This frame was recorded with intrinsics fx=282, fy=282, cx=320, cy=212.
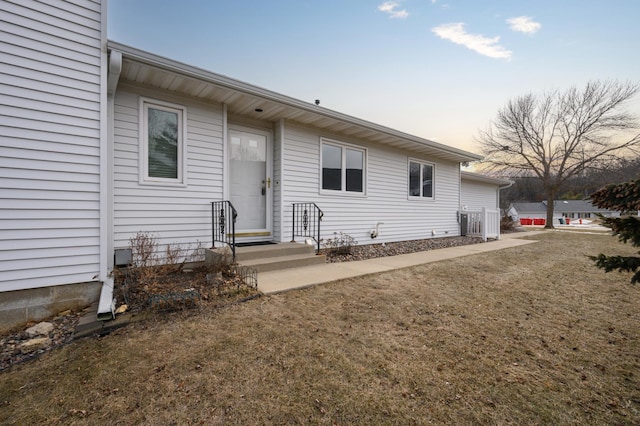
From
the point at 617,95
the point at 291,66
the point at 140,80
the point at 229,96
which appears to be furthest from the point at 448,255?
the point at 617,95

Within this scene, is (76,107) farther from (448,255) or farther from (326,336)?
(448,255)

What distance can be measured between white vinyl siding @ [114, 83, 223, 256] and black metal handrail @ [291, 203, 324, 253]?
1.77m

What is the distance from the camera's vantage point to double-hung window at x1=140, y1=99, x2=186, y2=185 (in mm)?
4645

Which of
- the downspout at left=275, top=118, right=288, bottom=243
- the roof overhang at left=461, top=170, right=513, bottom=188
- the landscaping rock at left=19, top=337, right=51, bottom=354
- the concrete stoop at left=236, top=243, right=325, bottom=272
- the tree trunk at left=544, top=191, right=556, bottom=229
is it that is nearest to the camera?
the landscaping rock at left=19, top=337, right=51, bottom=354

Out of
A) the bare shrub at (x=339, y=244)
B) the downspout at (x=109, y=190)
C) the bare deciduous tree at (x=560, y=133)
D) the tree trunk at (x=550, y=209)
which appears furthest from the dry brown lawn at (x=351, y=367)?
the bare deciduous tree at (x=560, y=133)

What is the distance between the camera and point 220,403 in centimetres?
177

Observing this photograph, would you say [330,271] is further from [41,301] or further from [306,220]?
[41,301]

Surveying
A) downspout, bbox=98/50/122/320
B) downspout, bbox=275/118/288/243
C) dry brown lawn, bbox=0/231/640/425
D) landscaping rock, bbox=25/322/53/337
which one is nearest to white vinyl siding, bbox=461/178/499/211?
downspout, bbox=275/118/288/243

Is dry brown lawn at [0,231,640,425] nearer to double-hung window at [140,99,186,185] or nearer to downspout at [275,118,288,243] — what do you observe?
downspout at [275,118,288,243]

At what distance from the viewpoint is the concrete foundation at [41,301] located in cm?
294

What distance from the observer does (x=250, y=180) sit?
20.2 ft

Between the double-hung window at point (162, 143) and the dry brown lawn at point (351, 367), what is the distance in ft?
9.02

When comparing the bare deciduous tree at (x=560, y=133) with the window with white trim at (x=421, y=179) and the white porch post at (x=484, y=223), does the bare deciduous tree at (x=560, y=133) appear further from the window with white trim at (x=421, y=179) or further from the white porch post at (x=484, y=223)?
the window with white trim at (x=421, y=179)

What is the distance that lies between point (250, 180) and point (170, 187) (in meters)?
1.70
